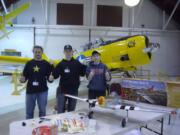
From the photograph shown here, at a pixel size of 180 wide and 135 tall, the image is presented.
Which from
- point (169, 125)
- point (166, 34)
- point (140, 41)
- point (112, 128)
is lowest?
point (169, 125)

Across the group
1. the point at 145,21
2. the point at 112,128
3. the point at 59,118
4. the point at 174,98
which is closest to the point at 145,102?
the point at 174,98

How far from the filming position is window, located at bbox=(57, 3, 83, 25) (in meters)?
14.0

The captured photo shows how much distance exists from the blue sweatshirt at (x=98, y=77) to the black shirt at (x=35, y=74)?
0.63 metres

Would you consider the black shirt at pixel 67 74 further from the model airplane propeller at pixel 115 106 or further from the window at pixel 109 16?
the window at pixel 109 16

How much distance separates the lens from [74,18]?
14.1 metres

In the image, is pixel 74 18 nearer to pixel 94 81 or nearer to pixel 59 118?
pixel 94 81

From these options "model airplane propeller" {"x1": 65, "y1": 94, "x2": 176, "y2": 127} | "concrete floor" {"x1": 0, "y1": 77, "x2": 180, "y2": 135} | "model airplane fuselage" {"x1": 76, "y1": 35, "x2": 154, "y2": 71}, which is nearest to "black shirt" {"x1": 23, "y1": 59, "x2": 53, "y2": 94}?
"model airplane propeller" {"x1": 65, "y1": 94, "x2": 176, "y2": 127}

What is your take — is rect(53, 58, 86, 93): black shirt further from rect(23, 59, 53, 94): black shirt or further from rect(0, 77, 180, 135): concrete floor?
rect(0, 77, 180, 135): concrete floor

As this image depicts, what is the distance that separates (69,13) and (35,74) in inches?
439

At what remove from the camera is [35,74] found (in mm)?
3334

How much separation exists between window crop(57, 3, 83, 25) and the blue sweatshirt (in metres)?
11.1

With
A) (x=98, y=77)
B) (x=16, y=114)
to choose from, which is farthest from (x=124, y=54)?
(x=98, y=77)

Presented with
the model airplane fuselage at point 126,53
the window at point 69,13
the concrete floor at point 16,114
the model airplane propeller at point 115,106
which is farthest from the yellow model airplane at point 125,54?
the window at point 69,13

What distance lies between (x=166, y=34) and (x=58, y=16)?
694cm
